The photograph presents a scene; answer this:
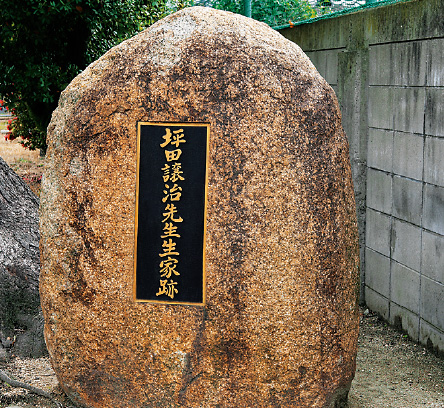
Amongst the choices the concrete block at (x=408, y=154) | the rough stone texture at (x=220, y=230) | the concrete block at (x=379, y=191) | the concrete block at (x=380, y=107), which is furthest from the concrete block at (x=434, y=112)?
the rough stone texture at (x=220, y=230)

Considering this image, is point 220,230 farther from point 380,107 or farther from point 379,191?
point 380,107

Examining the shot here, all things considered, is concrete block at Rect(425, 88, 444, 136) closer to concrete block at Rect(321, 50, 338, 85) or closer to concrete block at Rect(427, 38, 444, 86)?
concrete block at Rect(427, 38, 444, 86)

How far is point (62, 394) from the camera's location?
3.42m

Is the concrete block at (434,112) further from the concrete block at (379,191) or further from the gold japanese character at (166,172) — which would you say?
the gold japanese character at (166,172)

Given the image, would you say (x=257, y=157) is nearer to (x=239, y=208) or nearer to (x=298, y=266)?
(x=239, y=208)

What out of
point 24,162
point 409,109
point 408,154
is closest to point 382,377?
point 408,154

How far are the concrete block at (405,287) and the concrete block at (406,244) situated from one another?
53 mm

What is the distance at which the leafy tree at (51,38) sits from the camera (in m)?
6.59

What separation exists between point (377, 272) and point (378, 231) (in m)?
0.34

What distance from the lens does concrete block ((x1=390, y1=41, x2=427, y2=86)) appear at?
409 cm

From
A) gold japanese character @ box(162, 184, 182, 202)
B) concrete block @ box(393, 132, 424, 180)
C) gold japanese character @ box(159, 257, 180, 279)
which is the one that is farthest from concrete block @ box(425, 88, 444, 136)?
gold japanese character @ box(159, 257, 180, 279)

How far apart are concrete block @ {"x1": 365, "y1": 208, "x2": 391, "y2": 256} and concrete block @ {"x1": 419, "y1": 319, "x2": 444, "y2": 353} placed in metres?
0.66

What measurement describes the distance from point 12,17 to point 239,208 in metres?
4.77

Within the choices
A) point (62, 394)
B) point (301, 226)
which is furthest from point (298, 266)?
point (62, 394)
